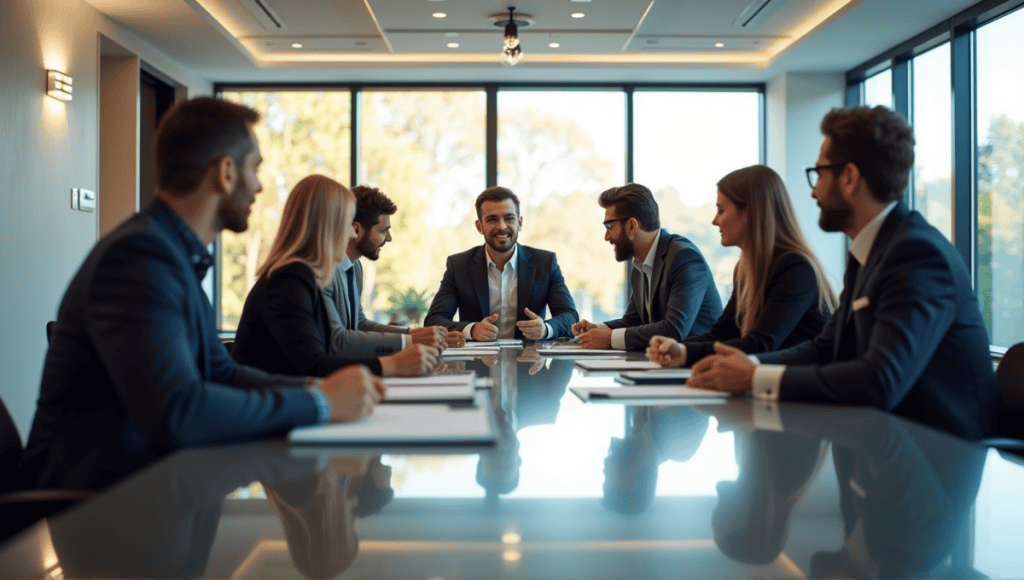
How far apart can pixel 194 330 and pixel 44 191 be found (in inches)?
168

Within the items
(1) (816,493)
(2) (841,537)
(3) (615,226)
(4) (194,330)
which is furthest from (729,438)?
(3) (615,226)

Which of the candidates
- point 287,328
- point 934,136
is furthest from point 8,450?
point 934,136

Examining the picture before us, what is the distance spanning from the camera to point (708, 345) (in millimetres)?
2359

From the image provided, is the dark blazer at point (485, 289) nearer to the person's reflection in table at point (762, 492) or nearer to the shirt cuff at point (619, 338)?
the shirt cuff at point (619, 338)

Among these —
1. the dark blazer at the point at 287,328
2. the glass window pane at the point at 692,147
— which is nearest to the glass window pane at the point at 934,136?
the glass window pane at the point at 692,147

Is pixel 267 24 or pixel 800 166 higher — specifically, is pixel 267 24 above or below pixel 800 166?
above

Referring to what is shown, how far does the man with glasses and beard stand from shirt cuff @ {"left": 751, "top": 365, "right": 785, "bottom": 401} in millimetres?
1360

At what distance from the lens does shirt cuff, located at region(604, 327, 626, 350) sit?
3.18 m

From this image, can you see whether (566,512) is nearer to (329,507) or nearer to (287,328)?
(329,507)

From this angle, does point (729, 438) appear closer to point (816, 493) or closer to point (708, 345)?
point (816, 493)

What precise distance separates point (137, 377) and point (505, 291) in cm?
320

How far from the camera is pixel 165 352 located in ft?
3.87

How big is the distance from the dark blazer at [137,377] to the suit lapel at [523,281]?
9.08ft

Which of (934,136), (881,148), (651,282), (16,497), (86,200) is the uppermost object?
(934,136)
